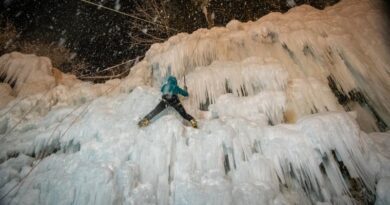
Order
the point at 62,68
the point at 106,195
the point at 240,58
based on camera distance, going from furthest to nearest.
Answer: the point at 62,68 < the point at 240,58 < the point at 106,195

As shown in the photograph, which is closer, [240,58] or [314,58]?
[314,58]

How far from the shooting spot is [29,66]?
26.7 feet

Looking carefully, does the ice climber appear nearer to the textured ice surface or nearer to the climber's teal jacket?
the climber's teal jacket

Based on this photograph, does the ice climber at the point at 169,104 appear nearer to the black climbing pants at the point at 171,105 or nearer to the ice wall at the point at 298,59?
the black climbing pants at the point at 171,105

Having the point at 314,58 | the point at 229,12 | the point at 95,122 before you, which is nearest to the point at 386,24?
the point at 314,58

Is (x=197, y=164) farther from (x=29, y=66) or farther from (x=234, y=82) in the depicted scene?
(x=29, y=66)

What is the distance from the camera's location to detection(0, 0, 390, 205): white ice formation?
13.1 feet

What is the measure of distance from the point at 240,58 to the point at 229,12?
734 centimetres

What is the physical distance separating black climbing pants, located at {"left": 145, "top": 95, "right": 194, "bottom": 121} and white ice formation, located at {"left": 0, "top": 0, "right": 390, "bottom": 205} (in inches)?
6.8

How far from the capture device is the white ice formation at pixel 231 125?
400 cm

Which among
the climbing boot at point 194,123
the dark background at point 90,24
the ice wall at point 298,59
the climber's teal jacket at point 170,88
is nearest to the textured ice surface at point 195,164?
the climbing boot at point 194,123

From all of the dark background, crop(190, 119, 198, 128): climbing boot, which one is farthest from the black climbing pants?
the dark background

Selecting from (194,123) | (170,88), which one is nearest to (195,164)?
(194,123)

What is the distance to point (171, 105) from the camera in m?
5.24
